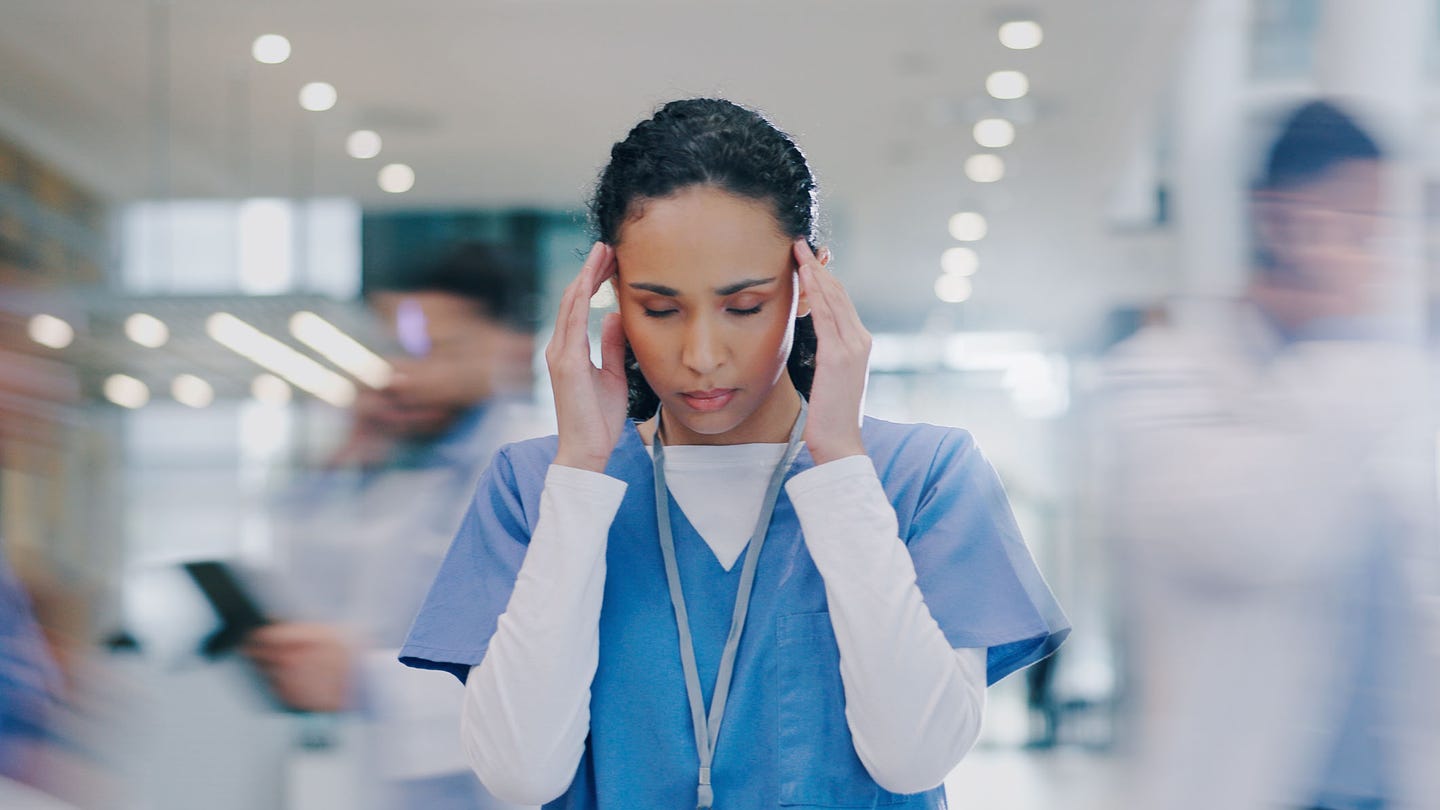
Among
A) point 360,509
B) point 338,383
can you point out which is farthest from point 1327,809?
point 338,383

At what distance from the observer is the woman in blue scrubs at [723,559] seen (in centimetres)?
113

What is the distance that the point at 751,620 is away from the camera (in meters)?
1.21

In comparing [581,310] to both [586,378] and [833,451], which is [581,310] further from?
[833,451]

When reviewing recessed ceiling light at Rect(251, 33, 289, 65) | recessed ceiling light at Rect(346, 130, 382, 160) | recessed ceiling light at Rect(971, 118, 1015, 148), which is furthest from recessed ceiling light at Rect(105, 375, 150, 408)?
recessed ceiling light at Rect(971, 118, 1015, 148)

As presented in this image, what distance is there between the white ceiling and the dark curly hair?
3.66 meters

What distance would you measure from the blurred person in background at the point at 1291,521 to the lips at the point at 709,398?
71cm

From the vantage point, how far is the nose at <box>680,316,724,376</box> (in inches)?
45.9

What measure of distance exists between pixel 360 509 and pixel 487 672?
42.5 inches

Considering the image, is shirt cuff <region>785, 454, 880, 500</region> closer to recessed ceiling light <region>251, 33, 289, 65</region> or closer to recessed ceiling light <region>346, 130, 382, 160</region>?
recessed ceiling light <region>251, 33, 289, 65</region>

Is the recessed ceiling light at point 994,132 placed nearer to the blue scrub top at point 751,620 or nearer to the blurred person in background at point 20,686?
the blurred person in background at point 20,686

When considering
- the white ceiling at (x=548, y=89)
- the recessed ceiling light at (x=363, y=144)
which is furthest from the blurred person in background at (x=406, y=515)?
the recessed ceiling light at (x=363, y=144)

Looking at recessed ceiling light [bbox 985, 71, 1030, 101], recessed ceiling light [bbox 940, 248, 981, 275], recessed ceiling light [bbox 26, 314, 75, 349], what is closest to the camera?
recessed ceiling light [bbox 26, 314, 75, 349]

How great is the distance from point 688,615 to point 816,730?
145 mm

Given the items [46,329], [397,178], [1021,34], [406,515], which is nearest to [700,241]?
[406,515]
